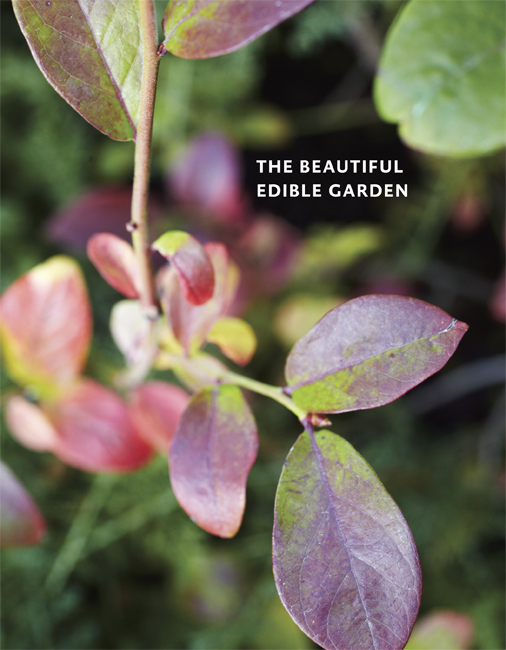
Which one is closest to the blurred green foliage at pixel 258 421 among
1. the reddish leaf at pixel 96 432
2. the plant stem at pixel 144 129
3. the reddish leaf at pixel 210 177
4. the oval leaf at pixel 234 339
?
the reddish leaf at pixel 210 177

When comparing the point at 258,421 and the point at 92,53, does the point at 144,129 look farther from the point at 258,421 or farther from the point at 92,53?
the point at 258,421

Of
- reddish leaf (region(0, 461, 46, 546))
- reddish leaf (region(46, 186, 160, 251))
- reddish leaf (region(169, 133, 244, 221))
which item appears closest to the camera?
reddish leaf (region(0, 461, 46, 546))

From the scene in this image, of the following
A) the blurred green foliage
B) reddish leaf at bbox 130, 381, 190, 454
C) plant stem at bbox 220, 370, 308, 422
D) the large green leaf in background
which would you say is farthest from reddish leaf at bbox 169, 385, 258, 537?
the blurred green foliage

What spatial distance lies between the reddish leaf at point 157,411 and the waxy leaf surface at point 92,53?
0.27 metres

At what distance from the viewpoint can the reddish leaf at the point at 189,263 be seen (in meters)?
0.30

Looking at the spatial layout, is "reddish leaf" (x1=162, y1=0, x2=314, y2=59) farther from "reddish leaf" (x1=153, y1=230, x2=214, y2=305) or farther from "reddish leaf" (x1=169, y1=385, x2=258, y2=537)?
"reddish leaf" (x1=169, y1=385, x2=258, y2=537)

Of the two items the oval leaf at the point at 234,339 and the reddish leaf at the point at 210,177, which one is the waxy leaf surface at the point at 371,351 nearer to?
the oval leaf at the point at 234,339

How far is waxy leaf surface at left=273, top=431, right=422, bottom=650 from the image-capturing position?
0.85 feet

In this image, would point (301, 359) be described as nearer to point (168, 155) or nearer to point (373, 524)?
point (373, 524)

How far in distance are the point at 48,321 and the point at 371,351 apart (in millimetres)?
343

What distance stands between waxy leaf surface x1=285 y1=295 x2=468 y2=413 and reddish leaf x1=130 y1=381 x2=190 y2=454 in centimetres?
20

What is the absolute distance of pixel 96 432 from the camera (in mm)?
510

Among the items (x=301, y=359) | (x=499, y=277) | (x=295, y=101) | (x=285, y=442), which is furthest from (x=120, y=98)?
(x=499, y=277)

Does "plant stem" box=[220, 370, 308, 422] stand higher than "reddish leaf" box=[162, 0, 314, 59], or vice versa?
"reddish leaf" box=[162, 0, 314, 59]
